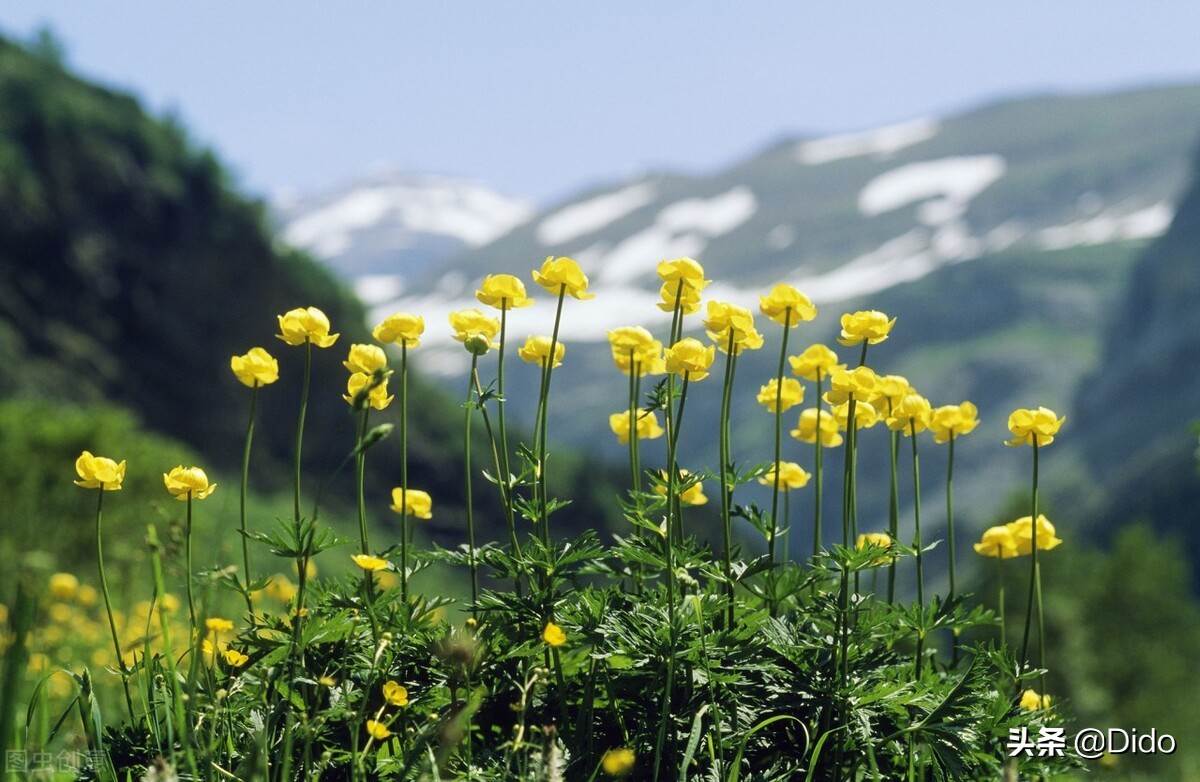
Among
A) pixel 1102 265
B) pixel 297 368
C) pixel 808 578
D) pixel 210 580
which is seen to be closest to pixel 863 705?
pixel 808 578

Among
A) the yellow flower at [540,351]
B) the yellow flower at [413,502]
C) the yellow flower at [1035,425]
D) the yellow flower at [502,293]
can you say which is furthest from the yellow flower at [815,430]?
the yellow flower at [413,502]

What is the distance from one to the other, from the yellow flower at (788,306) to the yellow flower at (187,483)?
4.44ft

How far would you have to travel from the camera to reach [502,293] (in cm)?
285

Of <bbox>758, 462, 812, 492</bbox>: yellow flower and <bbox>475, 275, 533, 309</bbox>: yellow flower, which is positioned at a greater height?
<bbox>475, 275, 533, 309</bbox>: yellow flower

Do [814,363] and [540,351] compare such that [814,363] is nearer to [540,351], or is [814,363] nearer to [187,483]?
[540,351]

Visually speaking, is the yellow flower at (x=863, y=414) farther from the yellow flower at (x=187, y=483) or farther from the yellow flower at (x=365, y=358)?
the yellow flower at (x=187, y=483)

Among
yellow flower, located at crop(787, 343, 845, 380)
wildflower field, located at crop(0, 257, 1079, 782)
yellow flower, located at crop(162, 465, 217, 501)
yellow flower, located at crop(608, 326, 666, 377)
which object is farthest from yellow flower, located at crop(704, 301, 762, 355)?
yellow flower, located at crop(162, 465, 217, 501)

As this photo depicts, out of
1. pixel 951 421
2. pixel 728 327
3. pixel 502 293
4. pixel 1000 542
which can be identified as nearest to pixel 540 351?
pixel 502 293

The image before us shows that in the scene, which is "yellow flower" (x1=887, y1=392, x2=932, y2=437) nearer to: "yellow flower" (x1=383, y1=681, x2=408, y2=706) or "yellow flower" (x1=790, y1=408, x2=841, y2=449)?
"yellow flower" (x1=790, y1=408, x2=841, y2=449)

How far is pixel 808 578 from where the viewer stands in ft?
8.40

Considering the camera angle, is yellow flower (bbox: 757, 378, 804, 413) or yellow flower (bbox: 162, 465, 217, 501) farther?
yellow flower (bbox: 757, 378, 804, 413)

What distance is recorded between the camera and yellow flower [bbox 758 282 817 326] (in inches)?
112

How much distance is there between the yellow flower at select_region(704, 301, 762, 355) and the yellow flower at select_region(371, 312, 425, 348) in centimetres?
67

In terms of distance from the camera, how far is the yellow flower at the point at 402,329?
9.00 ft
